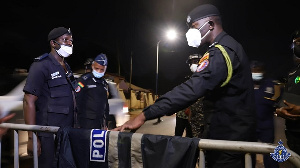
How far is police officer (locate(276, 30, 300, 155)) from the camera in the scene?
290cm

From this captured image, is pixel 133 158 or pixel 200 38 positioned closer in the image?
pixel 133 158

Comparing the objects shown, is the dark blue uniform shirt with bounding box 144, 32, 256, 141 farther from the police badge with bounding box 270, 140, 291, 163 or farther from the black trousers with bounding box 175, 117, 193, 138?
the black trousers with bounding box 175, 117, 193, 138

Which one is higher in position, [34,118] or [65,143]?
[34,118]

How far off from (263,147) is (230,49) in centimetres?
90

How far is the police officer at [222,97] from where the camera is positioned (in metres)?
2.02

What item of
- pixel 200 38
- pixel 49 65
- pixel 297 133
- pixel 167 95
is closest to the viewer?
pixel 167 95

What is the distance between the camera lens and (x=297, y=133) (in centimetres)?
305

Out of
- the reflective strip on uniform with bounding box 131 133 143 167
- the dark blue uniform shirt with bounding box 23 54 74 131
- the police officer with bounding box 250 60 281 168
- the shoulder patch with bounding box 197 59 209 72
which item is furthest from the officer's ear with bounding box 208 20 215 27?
the police officer with bounding box 250 60 281 168

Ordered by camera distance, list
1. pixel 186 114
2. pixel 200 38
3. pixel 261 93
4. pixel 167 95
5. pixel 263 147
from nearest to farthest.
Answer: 1. pixel 263 147
2. pixel 167 95
3. pixel 200 38
4. pixel 261 93
5. pixel 186 114

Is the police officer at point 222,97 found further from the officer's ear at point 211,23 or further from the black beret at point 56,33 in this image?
the black beret at point 56,33

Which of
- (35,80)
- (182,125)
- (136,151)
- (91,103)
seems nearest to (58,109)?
(35,80)

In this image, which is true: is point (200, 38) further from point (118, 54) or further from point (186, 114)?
point (118, 54)

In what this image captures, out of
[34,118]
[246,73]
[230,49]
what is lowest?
[34,118]

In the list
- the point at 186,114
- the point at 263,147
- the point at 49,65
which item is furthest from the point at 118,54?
the point at 263,147
